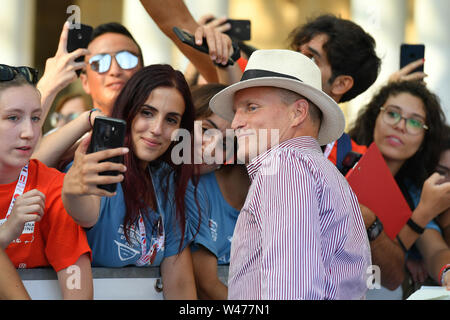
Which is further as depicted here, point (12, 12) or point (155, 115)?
point (12, 12)

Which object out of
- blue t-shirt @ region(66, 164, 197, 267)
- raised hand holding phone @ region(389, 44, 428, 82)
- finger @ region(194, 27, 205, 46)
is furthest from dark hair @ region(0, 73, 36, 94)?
raised hand holding phone @ region(389, 44, 428, 82)

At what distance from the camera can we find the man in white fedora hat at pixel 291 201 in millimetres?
2186

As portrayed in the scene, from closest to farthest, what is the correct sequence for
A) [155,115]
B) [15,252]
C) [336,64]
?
[15,252]
[155,115]
[336,64]

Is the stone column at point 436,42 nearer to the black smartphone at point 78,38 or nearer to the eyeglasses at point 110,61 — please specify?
the eyeglasses at point 110,61

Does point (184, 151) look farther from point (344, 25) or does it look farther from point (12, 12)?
point (12, 12)

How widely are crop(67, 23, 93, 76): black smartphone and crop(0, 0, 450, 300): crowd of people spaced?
0.04 meters

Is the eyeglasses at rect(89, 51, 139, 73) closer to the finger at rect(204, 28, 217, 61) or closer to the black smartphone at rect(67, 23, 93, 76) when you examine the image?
the black smartphone at rect(67, 23, 93, 76)

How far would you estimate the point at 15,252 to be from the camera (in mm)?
2959

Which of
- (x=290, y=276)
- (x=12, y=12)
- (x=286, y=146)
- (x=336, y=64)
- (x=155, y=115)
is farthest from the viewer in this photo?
(x=12, y=12)

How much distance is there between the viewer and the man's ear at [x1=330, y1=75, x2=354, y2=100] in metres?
4.31

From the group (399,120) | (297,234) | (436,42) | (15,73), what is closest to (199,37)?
(15,73)

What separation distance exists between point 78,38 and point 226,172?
3.38ft
